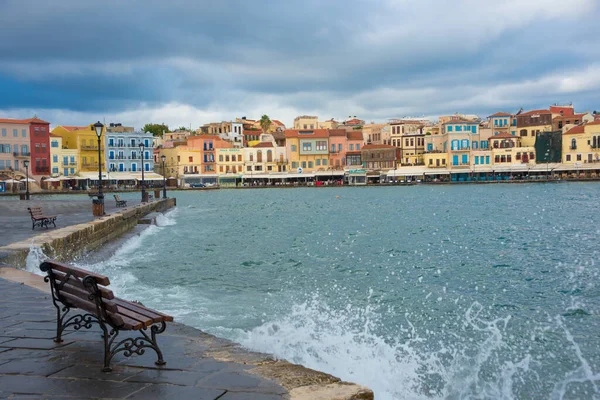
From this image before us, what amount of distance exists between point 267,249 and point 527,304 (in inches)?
400

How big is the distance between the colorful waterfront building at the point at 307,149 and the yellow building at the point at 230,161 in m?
8.23

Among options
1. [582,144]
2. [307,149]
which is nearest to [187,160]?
[307,149]

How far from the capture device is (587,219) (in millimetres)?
27781

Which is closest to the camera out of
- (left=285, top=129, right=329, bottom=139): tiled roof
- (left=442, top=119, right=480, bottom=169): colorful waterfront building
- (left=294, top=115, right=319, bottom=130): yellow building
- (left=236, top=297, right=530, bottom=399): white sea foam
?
(left=236, top=297, right=530, bottom=399): white sea foam

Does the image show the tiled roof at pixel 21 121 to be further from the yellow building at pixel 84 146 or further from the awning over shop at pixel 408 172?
the awning over shop at pixel 408 172

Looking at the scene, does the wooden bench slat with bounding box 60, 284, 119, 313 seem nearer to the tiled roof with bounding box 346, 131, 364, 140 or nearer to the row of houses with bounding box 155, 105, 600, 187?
the row of houses with bounding box 155, 105, 600, 187

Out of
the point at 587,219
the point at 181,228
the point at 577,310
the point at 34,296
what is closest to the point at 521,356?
the point at 577,310

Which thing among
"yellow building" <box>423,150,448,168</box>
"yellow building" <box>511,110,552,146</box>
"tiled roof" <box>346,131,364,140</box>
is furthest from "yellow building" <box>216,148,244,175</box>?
"yellow building" <box>511,110,552,146</box>

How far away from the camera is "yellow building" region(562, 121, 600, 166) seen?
7831 cm

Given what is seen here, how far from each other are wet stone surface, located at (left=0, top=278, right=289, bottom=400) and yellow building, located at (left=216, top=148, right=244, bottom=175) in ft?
→ 279

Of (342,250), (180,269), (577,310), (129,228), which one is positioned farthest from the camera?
(129,228)

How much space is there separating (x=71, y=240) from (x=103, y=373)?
1032cm

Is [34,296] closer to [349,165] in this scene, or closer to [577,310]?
[577,310]

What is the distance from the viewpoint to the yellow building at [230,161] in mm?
89625
